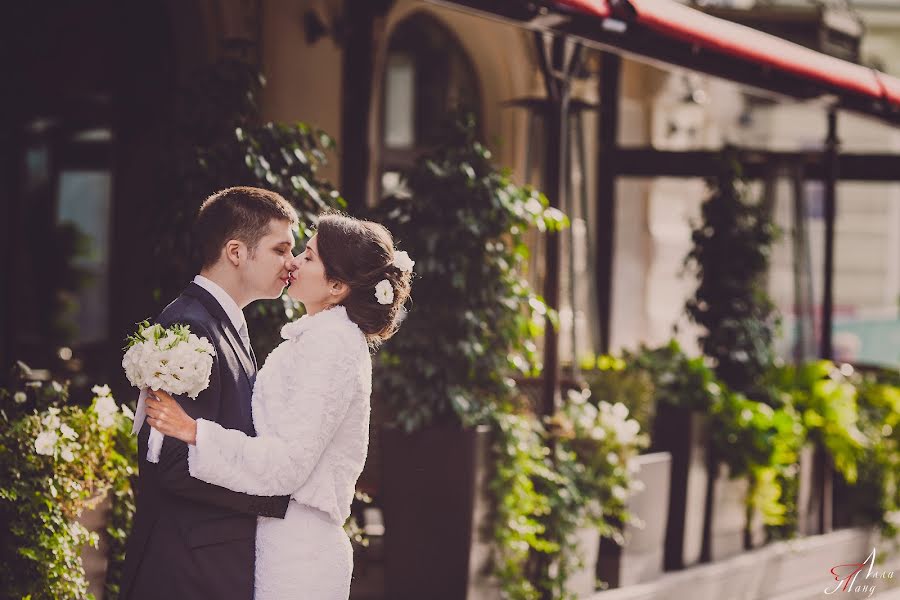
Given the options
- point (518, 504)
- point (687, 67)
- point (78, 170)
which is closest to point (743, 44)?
point (687, 67)

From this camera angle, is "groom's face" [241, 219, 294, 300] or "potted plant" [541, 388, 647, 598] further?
"potted plant" [541, 388, 647, 598]

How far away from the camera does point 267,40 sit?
8.44 metres

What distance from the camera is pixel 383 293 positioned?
10.8 feet

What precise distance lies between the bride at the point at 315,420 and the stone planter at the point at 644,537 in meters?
3.68

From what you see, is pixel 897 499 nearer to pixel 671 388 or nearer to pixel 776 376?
pixel 776 376

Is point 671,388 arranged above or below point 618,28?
below

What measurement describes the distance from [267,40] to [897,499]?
5103 millimetres

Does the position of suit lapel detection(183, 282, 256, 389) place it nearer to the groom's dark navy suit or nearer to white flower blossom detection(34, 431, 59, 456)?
the groom's dark navy suit

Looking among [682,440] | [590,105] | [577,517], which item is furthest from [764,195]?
[577,517]

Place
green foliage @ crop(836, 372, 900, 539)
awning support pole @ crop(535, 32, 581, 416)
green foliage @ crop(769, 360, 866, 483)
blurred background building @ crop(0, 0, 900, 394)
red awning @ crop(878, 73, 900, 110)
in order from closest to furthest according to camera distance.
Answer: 1. awning support pole @ crop(535, 32, 581, 416)
2. red awning @ crop(878, 73, 900, 110)
3. blurred background building @ crop(0, 0, 900, 394)
4. green foliage @ crop(769, 360, 866, 483)
5. green foliage @ crop(836, 372, 900, 539)

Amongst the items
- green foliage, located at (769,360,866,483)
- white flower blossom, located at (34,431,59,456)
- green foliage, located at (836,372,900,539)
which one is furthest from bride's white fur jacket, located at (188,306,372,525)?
green foliage, located at (836,372,900,539)

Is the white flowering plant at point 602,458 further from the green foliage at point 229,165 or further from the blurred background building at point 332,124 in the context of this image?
the green foliage at point 229,165

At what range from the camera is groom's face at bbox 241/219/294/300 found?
3352 mm

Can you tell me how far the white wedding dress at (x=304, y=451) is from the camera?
3088 millimetres
